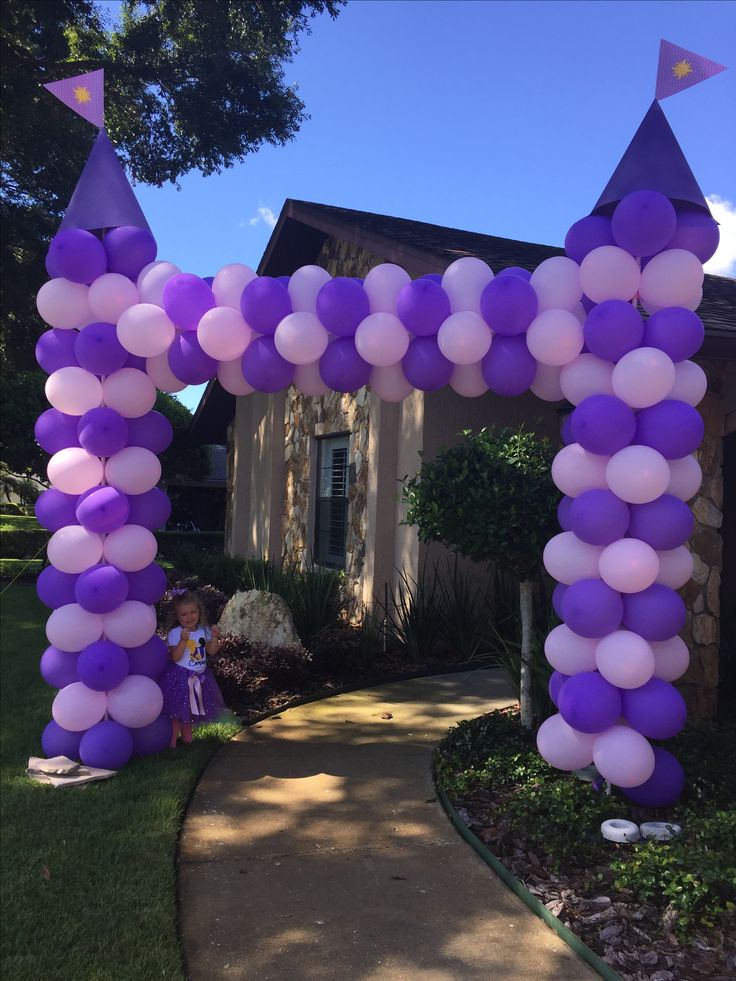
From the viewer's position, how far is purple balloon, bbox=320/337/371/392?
14.5 ft

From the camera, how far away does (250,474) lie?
14.3 meters

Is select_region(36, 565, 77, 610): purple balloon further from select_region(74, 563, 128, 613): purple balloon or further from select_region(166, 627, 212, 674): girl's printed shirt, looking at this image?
select_region(166, 627, 212, 674): girl's printed shirt

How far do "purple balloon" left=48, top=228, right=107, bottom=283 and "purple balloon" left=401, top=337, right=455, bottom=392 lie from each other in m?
2.00

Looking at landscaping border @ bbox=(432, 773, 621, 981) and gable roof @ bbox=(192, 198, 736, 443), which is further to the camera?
gable roof @ bbox=(192, 198, 736, 443)

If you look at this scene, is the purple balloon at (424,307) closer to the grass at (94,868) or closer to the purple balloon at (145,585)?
the purple balloon at (145,585)

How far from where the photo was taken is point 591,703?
375cm

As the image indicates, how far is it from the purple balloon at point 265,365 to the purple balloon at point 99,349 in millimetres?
800

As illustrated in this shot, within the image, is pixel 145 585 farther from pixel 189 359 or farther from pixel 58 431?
pixel 189 359

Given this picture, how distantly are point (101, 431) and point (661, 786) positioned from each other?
3.69m

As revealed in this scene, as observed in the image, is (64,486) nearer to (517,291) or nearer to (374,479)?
(517,291)

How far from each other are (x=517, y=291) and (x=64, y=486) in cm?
291

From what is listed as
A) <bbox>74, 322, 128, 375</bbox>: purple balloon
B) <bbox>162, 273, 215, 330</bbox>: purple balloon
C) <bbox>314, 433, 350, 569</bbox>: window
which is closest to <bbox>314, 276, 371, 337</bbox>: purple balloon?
<bbox>162, 273, 215, 330</bbox>: purple balloon

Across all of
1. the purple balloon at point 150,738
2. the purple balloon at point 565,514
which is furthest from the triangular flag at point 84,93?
the purple balloon at point 150,738

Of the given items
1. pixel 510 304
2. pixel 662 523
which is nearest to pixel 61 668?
pixel 510 304
